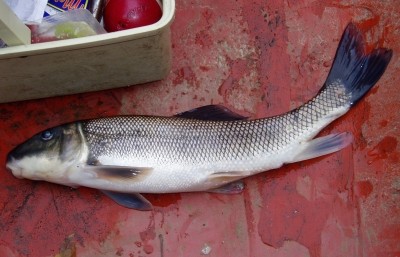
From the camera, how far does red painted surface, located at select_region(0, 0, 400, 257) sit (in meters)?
2.19

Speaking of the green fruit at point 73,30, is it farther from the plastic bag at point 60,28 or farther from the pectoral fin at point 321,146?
the pectoral fin at point 321,146

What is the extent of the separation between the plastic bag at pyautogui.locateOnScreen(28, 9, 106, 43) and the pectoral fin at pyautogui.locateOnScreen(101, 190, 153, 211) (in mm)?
659

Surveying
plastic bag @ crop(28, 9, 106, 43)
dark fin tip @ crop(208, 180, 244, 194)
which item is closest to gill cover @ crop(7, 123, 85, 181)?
plastic bag @ crop(28, 9, 106, 43)

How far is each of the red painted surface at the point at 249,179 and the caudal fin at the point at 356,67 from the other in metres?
0.13

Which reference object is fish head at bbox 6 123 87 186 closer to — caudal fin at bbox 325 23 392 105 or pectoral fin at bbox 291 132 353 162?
pectoral fin at bbox 291 132 353 162

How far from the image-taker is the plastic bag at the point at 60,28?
5.97 feet

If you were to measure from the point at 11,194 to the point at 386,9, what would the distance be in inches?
70.1

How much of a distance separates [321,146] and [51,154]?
1042mm

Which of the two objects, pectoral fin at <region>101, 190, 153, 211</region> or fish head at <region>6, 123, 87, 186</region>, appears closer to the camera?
fish head at <region>6, 123, 87, 186</region>

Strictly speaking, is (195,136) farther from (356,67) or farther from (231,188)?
(356,67)

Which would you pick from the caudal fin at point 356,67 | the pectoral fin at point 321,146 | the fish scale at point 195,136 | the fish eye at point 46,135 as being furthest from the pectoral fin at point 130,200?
the caudal fin at point 356,67

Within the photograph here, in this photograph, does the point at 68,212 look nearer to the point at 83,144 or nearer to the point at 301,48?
the point at 83,144

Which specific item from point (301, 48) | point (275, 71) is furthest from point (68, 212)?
point (301, 48)

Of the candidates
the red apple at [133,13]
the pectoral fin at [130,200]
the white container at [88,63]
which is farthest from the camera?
the pectoral fin at [130,200]
